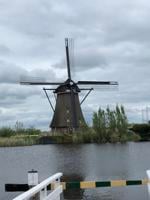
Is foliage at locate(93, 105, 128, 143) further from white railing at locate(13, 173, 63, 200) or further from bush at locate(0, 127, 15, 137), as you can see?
white railing at locate(13, 173, 63, 200)

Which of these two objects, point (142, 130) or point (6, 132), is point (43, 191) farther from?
point (6, 132)

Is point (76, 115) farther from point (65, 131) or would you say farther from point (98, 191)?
point (98, 191)

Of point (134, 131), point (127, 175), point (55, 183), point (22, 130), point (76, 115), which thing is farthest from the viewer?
point (22, 130)

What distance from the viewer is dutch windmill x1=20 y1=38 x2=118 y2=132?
3066 inches

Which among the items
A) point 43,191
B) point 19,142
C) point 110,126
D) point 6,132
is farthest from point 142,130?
point 43,191

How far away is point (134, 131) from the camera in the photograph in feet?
325

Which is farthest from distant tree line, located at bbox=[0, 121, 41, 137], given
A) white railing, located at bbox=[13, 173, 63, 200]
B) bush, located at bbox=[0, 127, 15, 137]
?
white railing, located at bbox=[13, 173, 63, 200]

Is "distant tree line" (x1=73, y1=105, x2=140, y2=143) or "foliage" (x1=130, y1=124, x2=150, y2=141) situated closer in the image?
"distant tree line" (x1=73, y1=105, x2=140, y2=143)

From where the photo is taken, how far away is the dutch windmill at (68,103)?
77875mm

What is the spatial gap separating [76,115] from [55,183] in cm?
6797

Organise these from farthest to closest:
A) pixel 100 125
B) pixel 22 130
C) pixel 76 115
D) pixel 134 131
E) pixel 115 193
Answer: pixel 22 130
pixel 134 131
pixel 100 125
pixel 76 115
pixel 115 193

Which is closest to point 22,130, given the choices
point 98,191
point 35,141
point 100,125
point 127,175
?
point 35,141

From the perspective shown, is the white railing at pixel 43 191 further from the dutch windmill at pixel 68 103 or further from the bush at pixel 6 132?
the bush at pixel 6 132

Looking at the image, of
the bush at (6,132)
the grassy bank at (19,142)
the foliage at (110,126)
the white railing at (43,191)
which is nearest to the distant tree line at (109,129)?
the foliage at (110,126)
